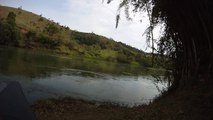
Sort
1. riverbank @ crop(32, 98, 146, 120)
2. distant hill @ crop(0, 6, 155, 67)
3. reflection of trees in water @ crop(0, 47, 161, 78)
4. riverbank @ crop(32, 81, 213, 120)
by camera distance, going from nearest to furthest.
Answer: riverbank @ crop(32, 81, 213, 120) → riverbank @ crop(32, 98, 146, 120) → reflection of trees in water @ crop(0, 47, 161, 78) → distant hill @ crop(0, 6, 155, 67)

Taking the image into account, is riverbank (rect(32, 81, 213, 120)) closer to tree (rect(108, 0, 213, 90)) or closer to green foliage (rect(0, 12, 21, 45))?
tree (rect(108, 0, 213, 90))

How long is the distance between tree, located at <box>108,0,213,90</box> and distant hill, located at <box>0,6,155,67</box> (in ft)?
187

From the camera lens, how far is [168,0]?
409 inches

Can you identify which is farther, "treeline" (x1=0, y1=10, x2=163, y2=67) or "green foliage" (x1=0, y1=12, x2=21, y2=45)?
"treeline" (x1=0, y1=10, x2=163, y2=67)

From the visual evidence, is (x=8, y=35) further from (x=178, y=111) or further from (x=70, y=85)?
(x=178, y=111)

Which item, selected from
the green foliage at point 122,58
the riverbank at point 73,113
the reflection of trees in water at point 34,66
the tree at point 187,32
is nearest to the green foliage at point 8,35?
the reflection of trees in water at point 34,66

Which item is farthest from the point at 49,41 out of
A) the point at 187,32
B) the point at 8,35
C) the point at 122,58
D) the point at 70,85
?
the point at 187,32

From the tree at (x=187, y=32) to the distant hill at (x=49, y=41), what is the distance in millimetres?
56886

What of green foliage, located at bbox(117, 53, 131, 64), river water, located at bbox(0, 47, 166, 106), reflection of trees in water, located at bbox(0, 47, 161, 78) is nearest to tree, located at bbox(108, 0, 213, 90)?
river water, located at bbox(0, 47, 166, 106)

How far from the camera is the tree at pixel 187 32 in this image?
989 cm

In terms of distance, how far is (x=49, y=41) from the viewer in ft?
310

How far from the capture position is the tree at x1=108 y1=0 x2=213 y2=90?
9.89 m

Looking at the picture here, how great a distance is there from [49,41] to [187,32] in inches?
3373

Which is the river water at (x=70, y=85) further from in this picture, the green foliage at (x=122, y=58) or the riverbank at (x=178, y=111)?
the green foliage at (x=122, y=58)
